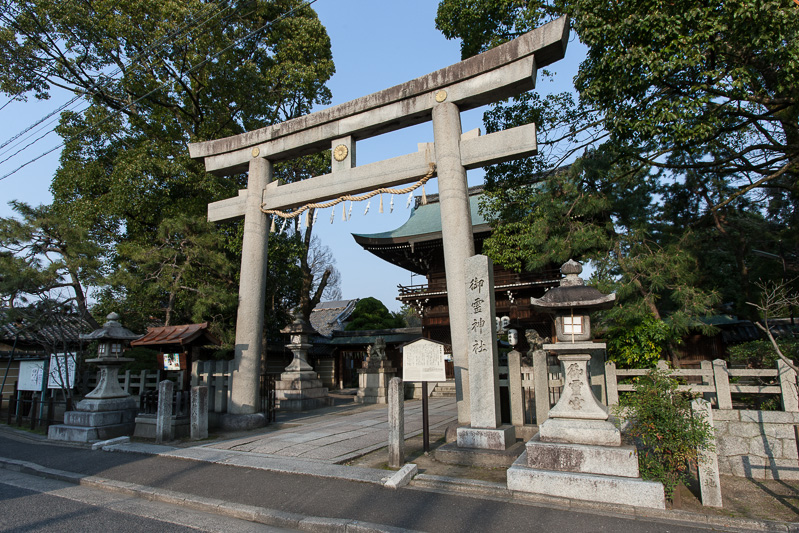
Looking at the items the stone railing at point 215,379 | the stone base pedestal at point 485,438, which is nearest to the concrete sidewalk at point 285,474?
the stone base pedestal at point 485,438

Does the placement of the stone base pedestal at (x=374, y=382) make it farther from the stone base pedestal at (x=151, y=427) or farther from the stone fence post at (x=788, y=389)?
the stone fence post at (x=788, y=389)

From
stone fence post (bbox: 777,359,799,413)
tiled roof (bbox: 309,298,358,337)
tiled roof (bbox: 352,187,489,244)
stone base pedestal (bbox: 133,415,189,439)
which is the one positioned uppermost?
tiled roof (bbox: 352,187,489,244)

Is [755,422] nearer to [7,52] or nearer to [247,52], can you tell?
[247,52]

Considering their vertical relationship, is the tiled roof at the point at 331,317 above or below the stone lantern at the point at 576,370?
above

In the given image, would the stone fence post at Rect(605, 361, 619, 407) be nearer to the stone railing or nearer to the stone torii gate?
the stone torii gate

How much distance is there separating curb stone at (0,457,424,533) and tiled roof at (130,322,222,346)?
9.97 ft

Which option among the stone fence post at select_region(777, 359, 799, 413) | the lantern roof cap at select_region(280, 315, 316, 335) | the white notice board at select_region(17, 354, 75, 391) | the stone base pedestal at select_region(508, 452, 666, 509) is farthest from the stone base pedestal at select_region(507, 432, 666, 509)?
A: the lantern roof cap at select_region(280, 315, 316, 335)

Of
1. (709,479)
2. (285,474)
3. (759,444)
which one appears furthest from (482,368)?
(759,444)

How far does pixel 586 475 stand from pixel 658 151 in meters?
6.85

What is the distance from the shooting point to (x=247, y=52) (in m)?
16.1

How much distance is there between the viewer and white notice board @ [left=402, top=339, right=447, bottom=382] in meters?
6.20

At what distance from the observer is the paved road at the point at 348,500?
403 centimetres

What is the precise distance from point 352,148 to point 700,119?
5.94m

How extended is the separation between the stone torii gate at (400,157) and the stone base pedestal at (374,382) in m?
7.13
